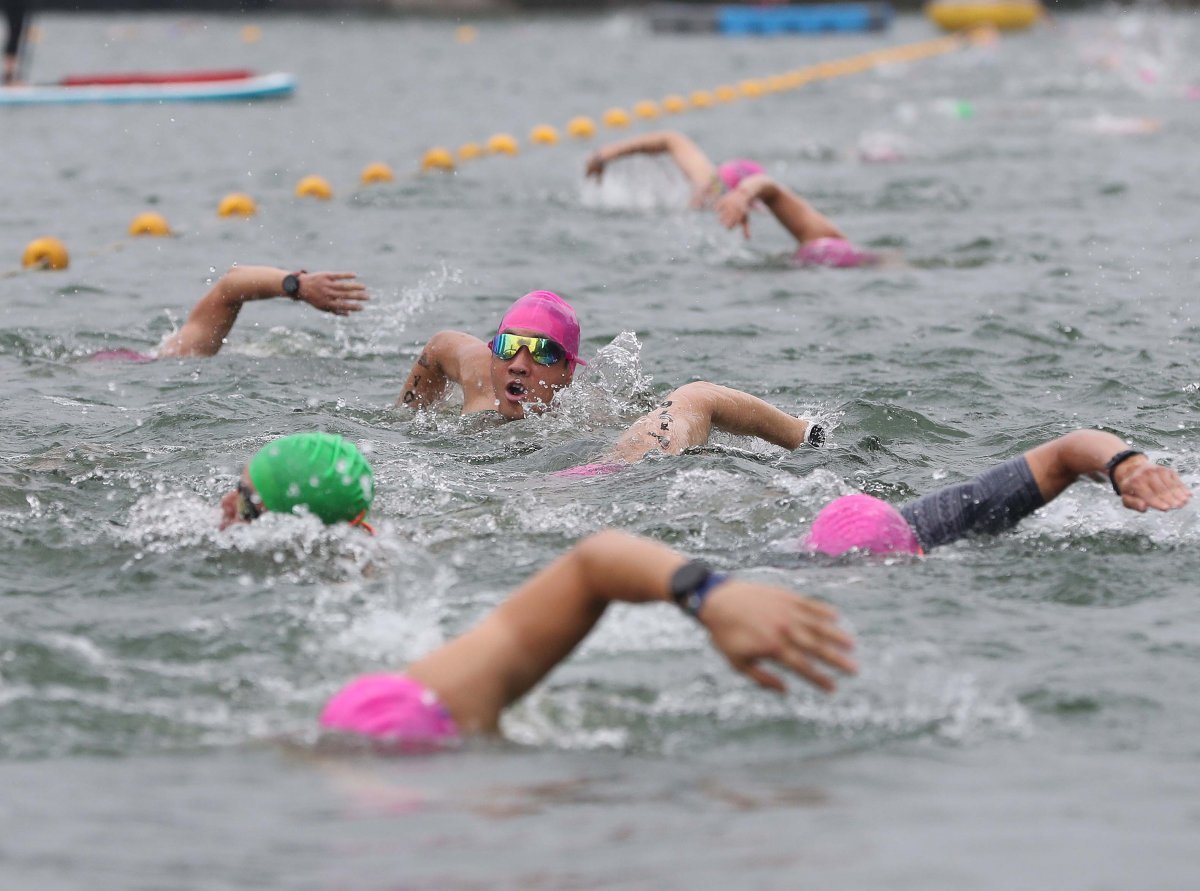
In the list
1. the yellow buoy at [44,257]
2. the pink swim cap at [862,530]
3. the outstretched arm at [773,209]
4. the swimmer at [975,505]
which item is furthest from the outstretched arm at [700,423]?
the yellow buoy at [44,257]

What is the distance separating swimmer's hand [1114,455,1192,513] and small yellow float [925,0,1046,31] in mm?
38043

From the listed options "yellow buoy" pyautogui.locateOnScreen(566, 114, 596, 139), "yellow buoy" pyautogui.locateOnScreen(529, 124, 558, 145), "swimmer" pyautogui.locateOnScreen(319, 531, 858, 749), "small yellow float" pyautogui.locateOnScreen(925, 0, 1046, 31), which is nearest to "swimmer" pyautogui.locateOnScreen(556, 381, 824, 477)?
"swimmer" pyautogui.locateOnScreen(319, 531, 858, 749)

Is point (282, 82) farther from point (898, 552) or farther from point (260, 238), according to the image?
point (898, 552)

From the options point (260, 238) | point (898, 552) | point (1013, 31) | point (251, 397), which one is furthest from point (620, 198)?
point (1013, 31)

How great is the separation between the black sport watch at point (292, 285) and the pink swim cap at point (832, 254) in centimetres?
→ 490

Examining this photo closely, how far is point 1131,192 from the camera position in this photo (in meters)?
15.7

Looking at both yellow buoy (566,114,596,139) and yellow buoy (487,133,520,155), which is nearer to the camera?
yellow buoy (487,133,520,155)

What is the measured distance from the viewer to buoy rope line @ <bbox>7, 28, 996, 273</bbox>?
526 inches

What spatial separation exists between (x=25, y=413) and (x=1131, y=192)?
11.0m

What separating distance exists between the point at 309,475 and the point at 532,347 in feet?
7.40

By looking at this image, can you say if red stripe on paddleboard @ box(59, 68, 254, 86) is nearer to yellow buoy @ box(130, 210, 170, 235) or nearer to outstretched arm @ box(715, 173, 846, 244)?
yellow buoy @ box(130, 210, 170, 235)

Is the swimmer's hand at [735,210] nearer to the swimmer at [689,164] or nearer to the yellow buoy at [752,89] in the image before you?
the swimmer at [689,164]

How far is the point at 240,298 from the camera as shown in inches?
336

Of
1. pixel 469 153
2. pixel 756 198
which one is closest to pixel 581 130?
pixel 469 153
